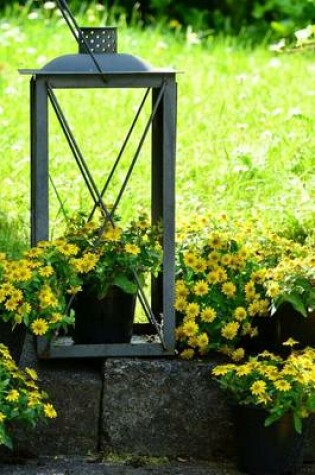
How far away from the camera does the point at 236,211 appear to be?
5.70 m

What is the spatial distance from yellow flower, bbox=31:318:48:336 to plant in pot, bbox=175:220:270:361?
0.50m

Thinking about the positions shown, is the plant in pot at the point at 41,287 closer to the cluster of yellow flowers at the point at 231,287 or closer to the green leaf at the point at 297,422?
the cluster of yellow flowers at the point at 231,287

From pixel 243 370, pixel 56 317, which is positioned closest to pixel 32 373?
pixel 56 317

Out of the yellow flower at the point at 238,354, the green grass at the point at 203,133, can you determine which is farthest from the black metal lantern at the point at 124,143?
the green grass at the point at 203,133

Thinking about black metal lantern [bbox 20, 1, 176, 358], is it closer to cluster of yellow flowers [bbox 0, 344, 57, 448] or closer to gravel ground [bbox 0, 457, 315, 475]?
cluster of yellow flowers [bbox 0, 344, 57, 448]

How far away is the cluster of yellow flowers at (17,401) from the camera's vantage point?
12.9 feet

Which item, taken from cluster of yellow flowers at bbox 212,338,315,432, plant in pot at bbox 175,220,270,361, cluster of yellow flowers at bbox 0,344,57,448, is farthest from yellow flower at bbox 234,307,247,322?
cluster of yellow flowers at bbox 0,344,57,448

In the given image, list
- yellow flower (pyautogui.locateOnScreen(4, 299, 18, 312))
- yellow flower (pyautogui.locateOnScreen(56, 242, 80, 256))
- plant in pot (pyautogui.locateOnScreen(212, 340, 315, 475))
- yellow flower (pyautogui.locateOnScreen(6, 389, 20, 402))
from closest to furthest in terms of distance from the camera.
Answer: yellow flower (pyautogui.locateOnScreen(6, 389, 20, 402)), plant in pot (pyautogui.locateOnScreen(212, 340, 315, 475)), yellow flower (pyautogui.locateOnScreen(4, 299, 18, 312)), yellow flower (pyautogui.locateOnScreen(56, 242, 80, 256))

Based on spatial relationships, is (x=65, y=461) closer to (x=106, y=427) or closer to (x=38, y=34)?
(x=106, y=427)

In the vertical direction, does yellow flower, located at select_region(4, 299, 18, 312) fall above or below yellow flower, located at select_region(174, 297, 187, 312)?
below

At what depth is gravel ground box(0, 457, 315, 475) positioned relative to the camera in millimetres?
4117

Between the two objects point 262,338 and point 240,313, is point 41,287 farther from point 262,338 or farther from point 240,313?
point 262,338

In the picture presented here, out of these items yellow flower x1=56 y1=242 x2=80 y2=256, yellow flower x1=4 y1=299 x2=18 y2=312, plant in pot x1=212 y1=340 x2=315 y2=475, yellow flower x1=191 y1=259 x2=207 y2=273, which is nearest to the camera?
plant in pot x1=212 y1=340 x2=315 y2=475

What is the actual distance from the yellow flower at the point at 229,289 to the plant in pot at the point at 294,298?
0.38 feet
